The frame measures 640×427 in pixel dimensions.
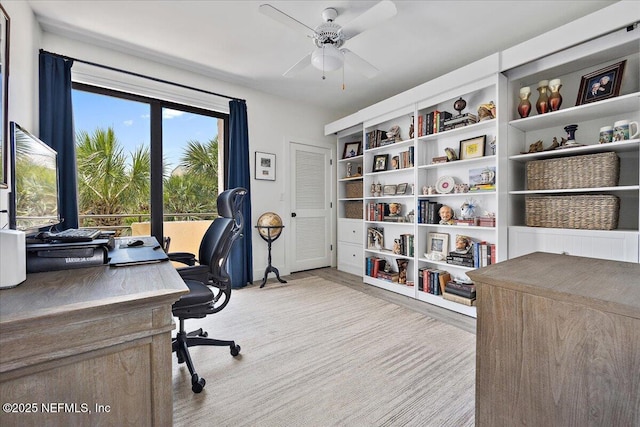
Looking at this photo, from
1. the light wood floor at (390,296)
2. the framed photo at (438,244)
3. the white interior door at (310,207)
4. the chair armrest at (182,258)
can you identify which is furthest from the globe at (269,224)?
the framed photo at (438,244)

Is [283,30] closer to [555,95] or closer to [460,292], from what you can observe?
[555,95]

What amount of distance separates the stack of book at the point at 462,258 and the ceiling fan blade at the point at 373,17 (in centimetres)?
218

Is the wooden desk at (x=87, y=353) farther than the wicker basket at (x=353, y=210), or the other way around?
the wicker basket at (x=353, y=210)

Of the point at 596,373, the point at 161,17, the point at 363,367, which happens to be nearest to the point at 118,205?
the point at 161,17

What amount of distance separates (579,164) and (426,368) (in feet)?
6.33

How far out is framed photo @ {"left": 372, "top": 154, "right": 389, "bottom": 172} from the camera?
12.2 ft

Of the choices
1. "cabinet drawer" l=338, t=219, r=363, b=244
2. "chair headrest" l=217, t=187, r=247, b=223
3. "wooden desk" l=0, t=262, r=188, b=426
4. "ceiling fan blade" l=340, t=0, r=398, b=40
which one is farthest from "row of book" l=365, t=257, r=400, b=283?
"wooden desk" l=0, t=262, r=188, b=426

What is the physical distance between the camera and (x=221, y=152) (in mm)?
3748

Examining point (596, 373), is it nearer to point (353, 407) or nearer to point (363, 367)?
point (353, 407)

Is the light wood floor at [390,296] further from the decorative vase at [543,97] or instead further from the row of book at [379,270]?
the decorative vase at [543,97]

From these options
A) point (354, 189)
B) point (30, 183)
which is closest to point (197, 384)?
point (30, 183)

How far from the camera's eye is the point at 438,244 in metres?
3.13

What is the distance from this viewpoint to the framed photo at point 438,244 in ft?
9.98

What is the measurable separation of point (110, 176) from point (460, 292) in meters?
3.90
